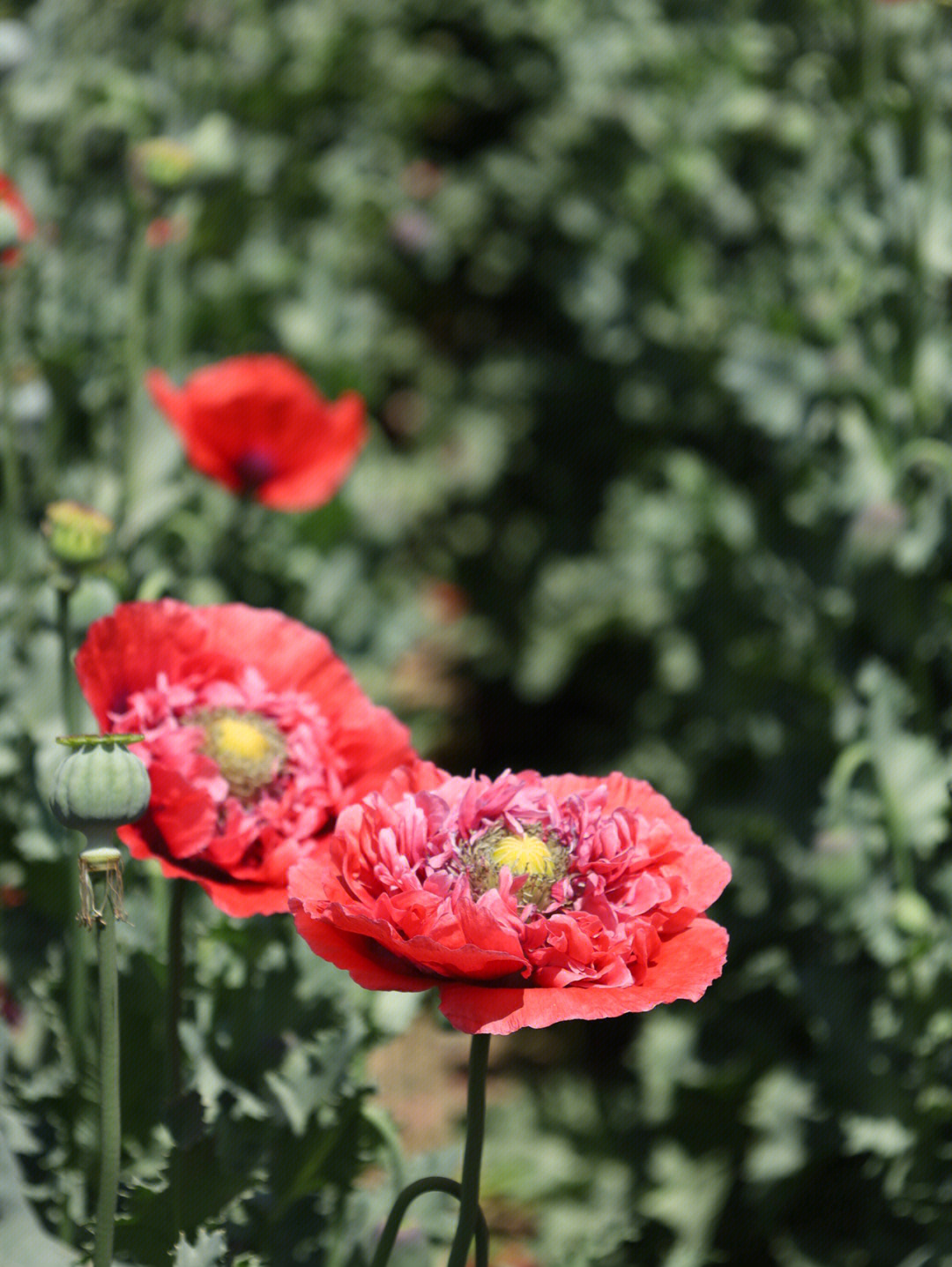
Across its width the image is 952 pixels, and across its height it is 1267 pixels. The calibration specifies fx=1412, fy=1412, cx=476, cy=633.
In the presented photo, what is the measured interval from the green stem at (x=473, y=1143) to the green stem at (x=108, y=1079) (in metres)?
0.20

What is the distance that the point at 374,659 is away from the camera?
2.42 metres

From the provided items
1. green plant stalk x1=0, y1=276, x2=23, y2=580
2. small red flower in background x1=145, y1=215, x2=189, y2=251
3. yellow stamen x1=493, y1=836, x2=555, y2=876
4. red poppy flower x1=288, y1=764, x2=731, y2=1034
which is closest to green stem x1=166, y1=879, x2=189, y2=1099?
red poppy flower x1=288, y1=764, x2=731, y2=1034

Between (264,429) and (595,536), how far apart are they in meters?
1.82

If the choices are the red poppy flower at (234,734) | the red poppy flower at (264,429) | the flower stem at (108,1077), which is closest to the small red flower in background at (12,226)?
the red poppy flower at (264,429)

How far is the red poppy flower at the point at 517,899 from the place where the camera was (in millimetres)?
764

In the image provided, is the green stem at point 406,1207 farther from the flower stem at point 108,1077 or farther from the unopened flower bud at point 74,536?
the unopened flower bud at point 74,536

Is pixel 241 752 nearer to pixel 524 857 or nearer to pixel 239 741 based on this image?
pixel 239 741

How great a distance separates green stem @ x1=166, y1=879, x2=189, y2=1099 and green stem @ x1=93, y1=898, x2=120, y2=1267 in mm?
173

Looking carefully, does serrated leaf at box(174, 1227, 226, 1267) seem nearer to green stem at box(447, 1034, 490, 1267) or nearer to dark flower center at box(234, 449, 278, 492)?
green stem at box(447, 1034, 490, 1267)

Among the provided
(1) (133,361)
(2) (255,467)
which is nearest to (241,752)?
(2) (255,467)

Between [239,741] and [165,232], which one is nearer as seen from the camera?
[239,741]

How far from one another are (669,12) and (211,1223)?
305 cm

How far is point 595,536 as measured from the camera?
11.3ft

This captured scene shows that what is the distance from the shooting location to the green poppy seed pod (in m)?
0.78
